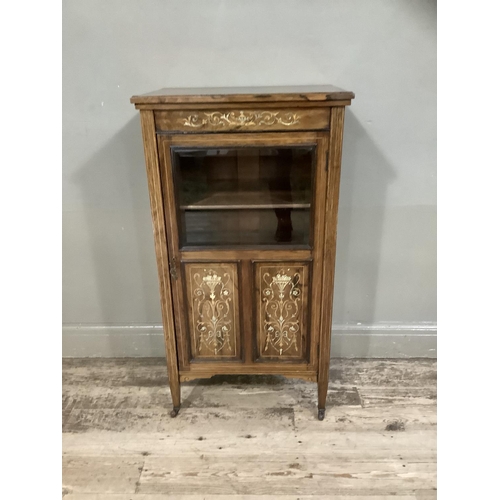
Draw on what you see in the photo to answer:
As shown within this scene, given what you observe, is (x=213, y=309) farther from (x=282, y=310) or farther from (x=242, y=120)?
(x=242, y=120)

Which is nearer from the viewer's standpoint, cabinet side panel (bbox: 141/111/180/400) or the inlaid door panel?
cabinet side panel (bbox: 141/111/180/400)

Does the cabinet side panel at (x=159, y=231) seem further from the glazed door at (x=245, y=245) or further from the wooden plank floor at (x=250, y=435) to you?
the wooden plank floor at (x=250, y=435)

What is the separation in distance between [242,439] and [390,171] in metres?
1.14

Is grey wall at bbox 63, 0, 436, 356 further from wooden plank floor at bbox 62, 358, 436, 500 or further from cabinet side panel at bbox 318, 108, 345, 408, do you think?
cabinet side panel at bbox 318, 108, 345, 408

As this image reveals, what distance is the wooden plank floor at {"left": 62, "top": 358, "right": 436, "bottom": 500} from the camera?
1.37 meters

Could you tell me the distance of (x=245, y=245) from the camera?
1433 millimetres

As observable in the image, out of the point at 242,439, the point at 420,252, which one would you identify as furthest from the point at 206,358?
the point at 420,252

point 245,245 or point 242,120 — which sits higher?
point 242,120

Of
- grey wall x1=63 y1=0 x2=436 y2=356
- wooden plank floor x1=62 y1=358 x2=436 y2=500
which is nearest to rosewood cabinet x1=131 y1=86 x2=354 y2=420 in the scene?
wooden plank floor x1=62 y1=358 x2=436 y2=500

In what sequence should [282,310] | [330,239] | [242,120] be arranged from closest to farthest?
[242,120], [330,239], [282,310]

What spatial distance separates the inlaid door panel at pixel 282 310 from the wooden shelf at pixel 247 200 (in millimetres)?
191

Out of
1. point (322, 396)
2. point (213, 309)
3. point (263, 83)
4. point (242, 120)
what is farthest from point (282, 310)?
point (263, 83)

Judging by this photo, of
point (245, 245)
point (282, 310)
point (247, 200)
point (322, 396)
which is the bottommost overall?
point (322, 396)

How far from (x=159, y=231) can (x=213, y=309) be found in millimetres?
Result: 328
